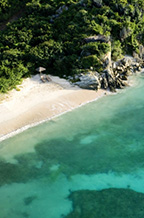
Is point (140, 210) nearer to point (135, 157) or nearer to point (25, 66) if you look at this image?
point (135, 157)

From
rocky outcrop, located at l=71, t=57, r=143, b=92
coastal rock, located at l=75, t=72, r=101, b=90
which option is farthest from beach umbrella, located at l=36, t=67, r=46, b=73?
coastal rock, located at l=75, t=72, r=101, b=90

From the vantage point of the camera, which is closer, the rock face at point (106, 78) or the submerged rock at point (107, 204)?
the submerged rock at point (107, 204)

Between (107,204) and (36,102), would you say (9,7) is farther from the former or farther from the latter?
(107,204)

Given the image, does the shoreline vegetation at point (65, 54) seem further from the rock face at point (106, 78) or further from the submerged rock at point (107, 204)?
the submerged rock at point (107, 204)

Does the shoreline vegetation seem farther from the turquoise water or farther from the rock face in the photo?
the turquoise water

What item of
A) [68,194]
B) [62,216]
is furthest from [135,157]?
[62,216]

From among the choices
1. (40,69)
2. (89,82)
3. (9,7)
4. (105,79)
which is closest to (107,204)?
(89,82)

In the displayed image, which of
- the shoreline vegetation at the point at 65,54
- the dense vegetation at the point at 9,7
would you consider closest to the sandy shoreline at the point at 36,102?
the shoreline vegetation at the point at 65,54
